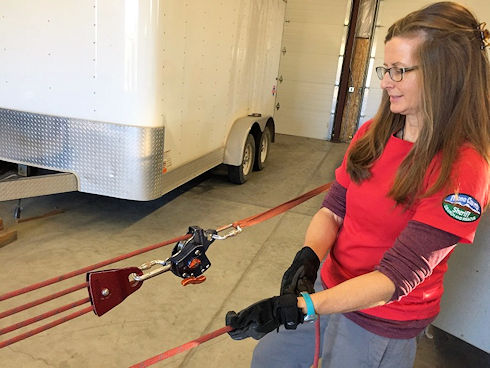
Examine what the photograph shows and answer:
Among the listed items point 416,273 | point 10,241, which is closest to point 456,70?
point 416,273

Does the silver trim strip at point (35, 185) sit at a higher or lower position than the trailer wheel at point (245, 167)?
higher

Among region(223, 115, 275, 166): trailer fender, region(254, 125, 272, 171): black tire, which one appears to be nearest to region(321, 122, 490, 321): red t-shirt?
region(223, 115, 275, 166): trailer fender

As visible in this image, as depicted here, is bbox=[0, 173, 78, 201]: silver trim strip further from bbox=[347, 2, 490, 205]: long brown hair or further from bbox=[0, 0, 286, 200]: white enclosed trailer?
bbox=[347, 2, 490, 205]: long brown hair

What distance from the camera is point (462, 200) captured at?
1.24m

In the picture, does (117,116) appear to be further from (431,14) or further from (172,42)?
(431,14)

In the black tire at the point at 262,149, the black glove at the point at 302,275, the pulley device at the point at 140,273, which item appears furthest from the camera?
the black tire at the point at 262,149

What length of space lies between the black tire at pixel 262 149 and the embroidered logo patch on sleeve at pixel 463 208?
19.4 feet

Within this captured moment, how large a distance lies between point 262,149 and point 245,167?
82cm

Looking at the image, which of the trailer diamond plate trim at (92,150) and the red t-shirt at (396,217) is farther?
the trailer diamond plate trim at (92,150)

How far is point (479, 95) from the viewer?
131 centimetres

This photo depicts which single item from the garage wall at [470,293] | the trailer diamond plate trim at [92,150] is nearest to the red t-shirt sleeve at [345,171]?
the garage wall at [470,293]

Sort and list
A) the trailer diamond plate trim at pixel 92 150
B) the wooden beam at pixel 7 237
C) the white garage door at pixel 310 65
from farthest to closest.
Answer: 1. the white garage door at pixel 310 65
2. the wooden beam at pixel 7 237
3. the trailer diamond plate trim at pixel 92 150

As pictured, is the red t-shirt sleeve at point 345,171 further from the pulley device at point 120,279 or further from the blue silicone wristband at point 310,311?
the blue silicone wristband at point 310,311

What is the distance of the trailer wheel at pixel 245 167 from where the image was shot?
632 cm
